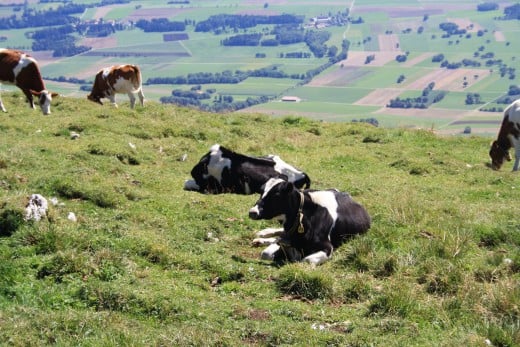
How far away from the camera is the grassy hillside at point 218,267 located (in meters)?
7.48

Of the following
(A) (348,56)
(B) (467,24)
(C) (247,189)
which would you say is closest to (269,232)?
(C) (247,189)

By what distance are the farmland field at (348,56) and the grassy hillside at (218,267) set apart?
46.1 m

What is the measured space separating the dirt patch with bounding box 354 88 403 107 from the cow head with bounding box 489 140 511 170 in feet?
181

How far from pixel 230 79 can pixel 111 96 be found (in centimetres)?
7101

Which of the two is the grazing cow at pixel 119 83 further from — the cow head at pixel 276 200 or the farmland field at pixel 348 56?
the farmland field at pixel 348 56

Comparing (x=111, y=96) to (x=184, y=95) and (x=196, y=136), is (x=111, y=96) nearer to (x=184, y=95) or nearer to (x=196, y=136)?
(x=196, y=136)

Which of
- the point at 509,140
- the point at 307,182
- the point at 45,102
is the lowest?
the point at 509,140

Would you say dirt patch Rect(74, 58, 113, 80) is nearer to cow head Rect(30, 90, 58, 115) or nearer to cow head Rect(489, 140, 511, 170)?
cow head Rect(30, 90, 58, 115)

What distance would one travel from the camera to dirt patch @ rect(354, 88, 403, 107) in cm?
7793

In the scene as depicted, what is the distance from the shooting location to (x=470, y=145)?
78.4ft

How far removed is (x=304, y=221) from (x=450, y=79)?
86.1 m

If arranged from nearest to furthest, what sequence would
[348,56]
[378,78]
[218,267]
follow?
[218,267] < [378,78] < [348,56]

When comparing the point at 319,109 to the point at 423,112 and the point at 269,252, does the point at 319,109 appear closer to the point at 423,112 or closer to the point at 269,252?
the point at 423,112

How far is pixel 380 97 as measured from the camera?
8156 cm
